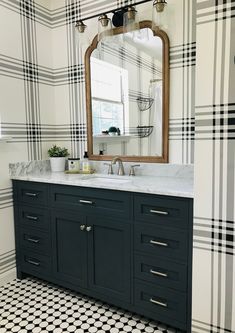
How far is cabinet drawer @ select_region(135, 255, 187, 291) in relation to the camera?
1.59 m

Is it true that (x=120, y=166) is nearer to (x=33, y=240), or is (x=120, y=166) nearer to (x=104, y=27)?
(x=33, y=240)

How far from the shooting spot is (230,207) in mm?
1290

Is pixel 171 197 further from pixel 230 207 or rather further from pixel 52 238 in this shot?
pixel 52 238

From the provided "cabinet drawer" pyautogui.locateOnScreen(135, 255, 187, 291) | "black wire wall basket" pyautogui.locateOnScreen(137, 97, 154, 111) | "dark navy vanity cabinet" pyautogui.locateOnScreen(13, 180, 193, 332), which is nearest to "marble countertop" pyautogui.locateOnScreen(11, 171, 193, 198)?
"dark navy vanity cabinet" pyautogui.locateOnScreen(13, 180, 193, 332)

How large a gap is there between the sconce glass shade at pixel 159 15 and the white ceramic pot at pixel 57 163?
1447 mm

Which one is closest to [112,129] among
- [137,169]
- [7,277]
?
[137,169]

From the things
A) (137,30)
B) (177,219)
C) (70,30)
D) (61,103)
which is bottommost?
(177,219)

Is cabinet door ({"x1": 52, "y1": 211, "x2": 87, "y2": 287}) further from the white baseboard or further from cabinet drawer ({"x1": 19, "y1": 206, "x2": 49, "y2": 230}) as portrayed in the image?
the white baseboard

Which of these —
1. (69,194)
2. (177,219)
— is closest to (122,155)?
(69,194)

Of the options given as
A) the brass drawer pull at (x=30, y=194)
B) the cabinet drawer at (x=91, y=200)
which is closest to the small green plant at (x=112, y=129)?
the cabinet drawer at (x=91, y=200)

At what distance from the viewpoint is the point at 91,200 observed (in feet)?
6.30

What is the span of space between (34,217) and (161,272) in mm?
1185

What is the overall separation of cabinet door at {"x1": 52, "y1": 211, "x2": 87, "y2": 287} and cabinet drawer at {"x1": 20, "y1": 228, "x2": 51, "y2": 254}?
0.09m

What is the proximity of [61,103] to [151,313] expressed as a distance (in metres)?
2.09
